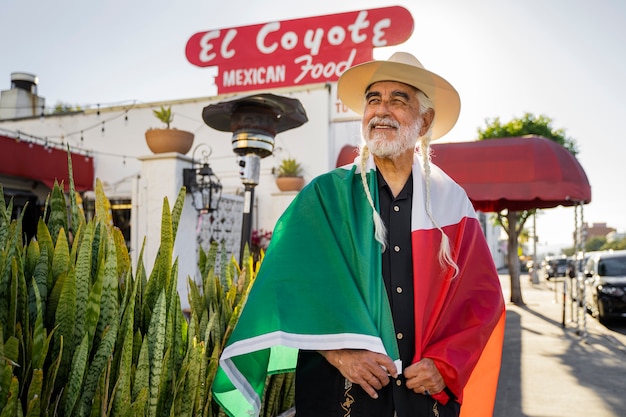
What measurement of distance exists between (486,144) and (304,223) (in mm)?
7753

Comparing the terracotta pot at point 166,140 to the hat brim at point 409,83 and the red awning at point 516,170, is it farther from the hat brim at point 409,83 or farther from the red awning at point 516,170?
the hat brim at point 409,83

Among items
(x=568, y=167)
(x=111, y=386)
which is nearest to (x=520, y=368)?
(x=568, y=167)

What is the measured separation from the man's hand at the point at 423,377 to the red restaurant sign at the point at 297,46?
482 inches

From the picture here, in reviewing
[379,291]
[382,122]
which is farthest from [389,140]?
[379,291]

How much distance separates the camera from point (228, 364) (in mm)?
1815

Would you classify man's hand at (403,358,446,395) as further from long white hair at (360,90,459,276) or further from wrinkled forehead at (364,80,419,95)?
wrinkled forehead at (364,80,419,95)

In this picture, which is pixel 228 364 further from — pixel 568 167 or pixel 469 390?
pixel 568 167

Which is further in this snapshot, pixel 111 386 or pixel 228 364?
pixel 228 364

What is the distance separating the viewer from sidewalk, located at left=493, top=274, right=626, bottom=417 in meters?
4.80

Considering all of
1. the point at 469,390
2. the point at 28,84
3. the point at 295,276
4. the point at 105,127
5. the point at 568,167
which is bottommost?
the point at 469,390

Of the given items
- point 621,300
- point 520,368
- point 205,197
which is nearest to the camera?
point 520,368

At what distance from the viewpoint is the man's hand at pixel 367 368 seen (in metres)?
1.69

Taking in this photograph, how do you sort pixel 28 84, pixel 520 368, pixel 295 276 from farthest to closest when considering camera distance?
pixel 28 84
pixel 520 368
pixel 295 276

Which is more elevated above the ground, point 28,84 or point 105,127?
point 28,84
